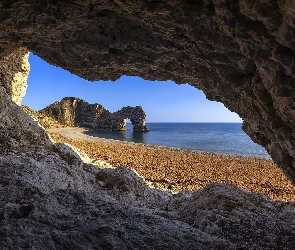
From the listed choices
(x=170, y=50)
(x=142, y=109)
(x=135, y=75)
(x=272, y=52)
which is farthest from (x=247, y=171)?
(x=142, y=109)

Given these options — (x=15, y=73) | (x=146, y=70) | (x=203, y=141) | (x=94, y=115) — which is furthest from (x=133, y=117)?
(x=146, y=70)

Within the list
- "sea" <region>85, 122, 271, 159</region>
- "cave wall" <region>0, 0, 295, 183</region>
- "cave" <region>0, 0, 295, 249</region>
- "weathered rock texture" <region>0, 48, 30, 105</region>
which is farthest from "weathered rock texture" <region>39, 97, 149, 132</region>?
"cave wall" <region>0, 0, 295, 183</region>

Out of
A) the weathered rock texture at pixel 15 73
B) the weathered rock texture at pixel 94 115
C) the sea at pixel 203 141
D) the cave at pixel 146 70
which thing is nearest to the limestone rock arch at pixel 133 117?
the weathered rock texture at pixel 94 115

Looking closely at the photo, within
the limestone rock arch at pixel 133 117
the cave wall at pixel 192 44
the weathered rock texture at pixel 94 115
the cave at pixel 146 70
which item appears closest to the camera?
the cave at pixel 146 70

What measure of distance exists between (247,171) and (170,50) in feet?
48.8

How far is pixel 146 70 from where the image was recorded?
7.49m

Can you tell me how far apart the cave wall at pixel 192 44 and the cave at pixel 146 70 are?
0.06 feet

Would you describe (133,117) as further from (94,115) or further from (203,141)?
(203,141)

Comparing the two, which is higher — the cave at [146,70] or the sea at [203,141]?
the cave at [146,70]

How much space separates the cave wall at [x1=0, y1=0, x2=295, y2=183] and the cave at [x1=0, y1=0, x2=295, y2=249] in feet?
0.06

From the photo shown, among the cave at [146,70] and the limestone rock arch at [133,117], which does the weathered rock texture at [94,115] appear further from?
the cave at [146,70]

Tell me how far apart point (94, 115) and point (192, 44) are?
8897 cm

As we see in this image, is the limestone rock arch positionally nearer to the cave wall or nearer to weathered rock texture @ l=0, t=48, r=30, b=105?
weathered rock texture @ l=0, t=48, r=30, b=105

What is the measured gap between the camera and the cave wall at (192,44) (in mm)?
3582
